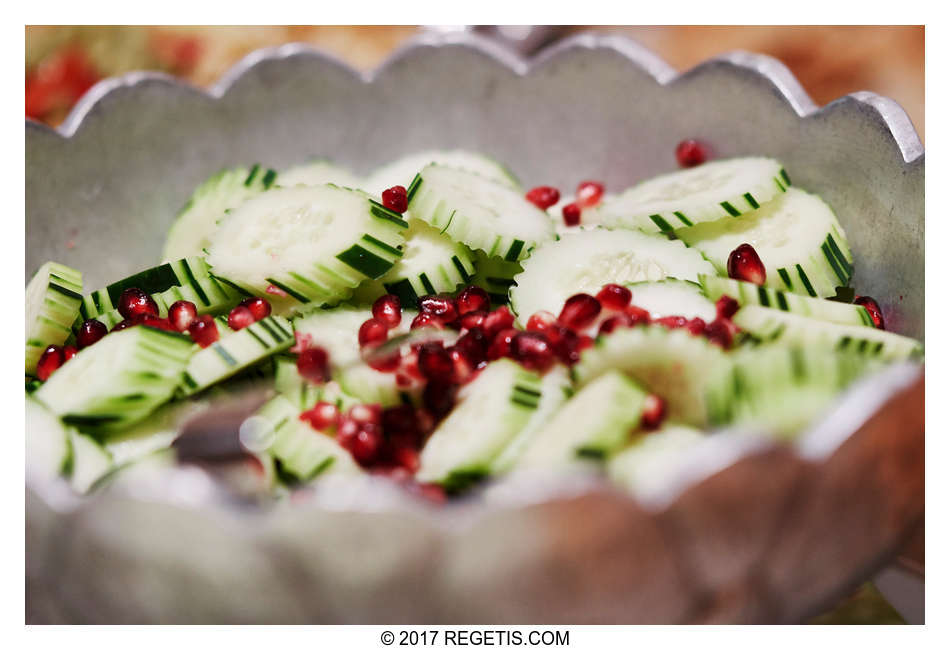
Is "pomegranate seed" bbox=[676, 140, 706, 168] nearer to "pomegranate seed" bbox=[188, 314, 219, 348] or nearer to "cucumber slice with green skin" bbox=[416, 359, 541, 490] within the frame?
"cucumber slice with green skin" bbox=[416, 359, 541, 490]

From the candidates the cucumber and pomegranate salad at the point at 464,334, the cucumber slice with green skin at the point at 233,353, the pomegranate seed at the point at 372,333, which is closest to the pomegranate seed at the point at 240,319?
the cucumber and pomegranate salad at the point at 464,334

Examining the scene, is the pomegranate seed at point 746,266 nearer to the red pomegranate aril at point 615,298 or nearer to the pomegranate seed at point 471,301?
the red pomegranate aril at point 615,298

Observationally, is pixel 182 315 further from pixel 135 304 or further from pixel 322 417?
pixel 322 417

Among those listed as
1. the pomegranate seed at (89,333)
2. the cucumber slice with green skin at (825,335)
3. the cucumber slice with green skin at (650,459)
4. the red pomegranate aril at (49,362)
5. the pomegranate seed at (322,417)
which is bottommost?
the red pomegranate aril at (49,362)

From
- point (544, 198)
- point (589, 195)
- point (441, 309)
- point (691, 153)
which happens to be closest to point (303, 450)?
point (441, 309)

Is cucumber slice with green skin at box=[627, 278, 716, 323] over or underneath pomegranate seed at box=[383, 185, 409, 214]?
underneath

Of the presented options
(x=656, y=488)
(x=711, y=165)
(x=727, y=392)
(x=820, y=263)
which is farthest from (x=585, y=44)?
(x=656, y=488)

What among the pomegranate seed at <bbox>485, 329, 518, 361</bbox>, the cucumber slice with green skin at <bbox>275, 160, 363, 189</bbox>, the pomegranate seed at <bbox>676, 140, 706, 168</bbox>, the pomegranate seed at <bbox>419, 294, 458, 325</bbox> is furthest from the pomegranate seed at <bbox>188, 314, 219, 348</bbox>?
the pomegranate seed at <bbox>676, 140, 706, 168</bbox>
